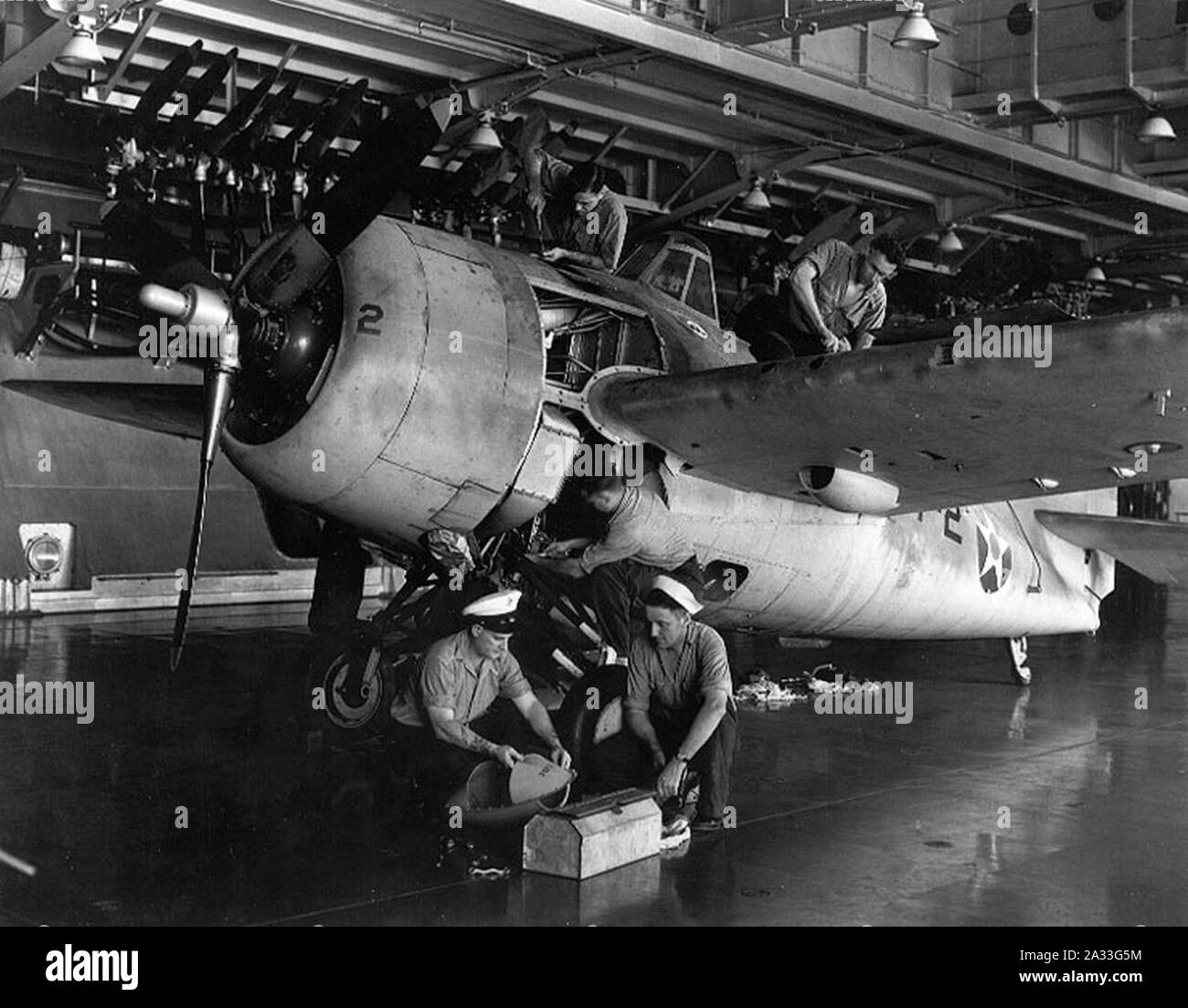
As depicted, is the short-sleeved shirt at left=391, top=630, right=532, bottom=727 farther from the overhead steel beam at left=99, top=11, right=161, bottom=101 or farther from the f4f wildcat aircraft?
the overhead steel beam at left=99, top=11, right=161, bottom=101

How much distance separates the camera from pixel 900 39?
31.9ft

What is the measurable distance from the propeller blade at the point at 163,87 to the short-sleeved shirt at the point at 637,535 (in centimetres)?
587

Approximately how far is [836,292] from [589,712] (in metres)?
3.11

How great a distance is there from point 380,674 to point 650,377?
2346 mm

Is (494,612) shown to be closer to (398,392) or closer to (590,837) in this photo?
(398,392)

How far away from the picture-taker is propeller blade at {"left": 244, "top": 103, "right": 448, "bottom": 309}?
5.75m

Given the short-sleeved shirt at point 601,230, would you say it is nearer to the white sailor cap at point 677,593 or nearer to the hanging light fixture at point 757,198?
the white sailor cap at point 677,593

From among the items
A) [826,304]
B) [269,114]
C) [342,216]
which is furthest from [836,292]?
[269,114]

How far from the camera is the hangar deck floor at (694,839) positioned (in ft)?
14.5

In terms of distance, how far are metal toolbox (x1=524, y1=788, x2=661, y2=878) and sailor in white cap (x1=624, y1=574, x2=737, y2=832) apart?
1.31 ft

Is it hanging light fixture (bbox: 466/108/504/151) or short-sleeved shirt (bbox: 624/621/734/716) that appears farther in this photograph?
hanging light fixture (bbox: 466/108/504/151)

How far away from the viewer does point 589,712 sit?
6.00 metres

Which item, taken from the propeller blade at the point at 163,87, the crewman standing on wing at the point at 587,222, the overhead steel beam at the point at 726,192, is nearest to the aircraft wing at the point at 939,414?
the crewman standing on wing at the point at 587,222

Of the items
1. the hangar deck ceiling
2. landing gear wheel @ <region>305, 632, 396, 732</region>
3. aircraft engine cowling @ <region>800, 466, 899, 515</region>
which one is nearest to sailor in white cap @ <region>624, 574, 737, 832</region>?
aircraft engine cowling @ <region>800, 466, 899, 515</region>
